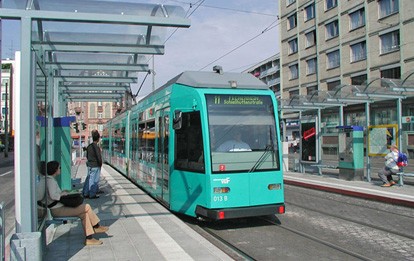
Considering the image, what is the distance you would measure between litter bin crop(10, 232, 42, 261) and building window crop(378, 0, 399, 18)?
118ft

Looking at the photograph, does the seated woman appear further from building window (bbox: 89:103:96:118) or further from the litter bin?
→ building window (bbox: 89:103:96:118)

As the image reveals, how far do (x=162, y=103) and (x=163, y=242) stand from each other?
4.29 metres

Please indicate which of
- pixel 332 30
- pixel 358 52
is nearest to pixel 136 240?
pixel 358 52

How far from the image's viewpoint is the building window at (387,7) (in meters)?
34.2

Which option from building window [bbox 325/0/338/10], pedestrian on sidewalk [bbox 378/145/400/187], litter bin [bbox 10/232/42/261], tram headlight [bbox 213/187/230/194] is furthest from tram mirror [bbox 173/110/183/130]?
building window [bbox 325/0/338/10]

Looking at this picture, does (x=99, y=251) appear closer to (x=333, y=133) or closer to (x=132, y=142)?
(x=132, y=142)

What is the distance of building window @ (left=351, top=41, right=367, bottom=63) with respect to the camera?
37.7 meters

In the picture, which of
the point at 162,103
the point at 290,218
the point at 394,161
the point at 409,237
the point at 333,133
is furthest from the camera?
the point at 333,133

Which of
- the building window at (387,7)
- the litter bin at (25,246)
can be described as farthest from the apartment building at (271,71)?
the litter bin at (25,246)

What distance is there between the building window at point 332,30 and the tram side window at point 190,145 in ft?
122

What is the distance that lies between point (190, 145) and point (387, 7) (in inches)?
1303

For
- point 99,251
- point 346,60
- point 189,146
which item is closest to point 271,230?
point 189,146

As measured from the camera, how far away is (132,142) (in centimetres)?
1473

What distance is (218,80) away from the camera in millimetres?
8430
